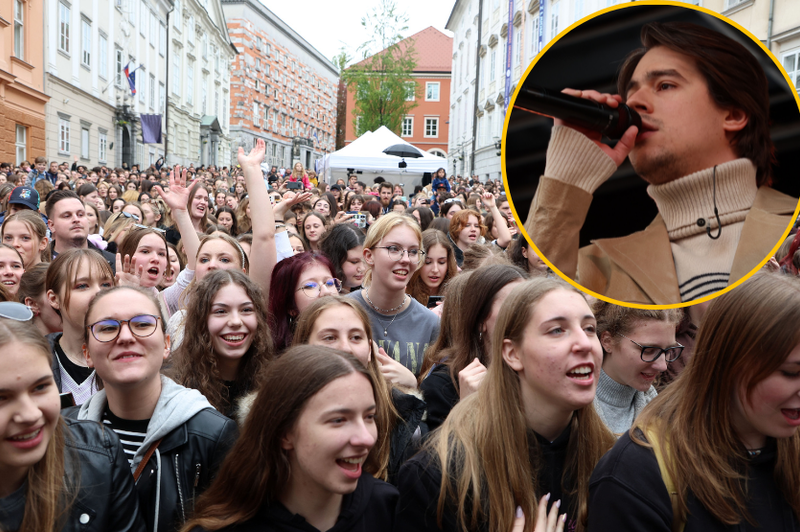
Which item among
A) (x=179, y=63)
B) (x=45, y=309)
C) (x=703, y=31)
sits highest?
(x=179, y=63)

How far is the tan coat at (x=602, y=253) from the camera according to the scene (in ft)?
4.98

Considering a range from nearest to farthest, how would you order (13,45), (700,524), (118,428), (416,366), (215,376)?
(700,524), (118,428), (215,376), (416,366), (13,45)

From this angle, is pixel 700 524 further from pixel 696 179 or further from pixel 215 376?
pixel 215 376

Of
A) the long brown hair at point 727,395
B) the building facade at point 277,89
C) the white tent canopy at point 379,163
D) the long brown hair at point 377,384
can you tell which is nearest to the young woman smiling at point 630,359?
the long brown hair at point 377,384

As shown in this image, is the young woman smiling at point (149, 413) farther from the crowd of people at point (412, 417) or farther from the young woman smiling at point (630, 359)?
the young woman smiling at point (630, 359)

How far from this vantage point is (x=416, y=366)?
4016mm

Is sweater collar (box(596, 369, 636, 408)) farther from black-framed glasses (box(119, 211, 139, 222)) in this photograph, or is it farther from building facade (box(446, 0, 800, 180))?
black-framed glasses (box(119, 211, 139, 222))

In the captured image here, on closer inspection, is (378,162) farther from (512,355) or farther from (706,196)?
(706,196)

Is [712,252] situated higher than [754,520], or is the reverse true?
[712,252]

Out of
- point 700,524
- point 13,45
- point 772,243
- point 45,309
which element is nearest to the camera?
point 772,243

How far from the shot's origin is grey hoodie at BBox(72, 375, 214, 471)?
2.67 meters

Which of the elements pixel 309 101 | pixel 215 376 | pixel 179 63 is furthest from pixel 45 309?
pixel 309 101

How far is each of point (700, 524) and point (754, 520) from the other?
5.8 inches

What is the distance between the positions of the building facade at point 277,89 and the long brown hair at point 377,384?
56.4 meters
